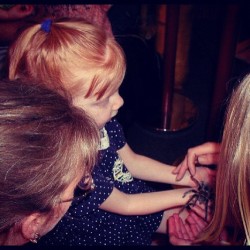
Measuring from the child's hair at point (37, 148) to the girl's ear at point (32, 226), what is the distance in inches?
0.8

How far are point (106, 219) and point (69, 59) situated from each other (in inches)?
17.3

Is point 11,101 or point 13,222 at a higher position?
point 11,101

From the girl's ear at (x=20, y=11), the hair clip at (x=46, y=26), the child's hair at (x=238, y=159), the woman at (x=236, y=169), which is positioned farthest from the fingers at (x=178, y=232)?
the girl's ear at (x=20, y=11)

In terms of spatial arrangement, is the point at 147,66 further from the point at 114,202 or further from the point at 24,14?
the point at 114,202

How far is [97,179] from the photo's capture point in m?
0.95

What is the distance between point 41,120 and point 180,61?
5.61ft

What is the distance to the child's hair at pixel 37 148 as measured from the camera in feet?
2.11

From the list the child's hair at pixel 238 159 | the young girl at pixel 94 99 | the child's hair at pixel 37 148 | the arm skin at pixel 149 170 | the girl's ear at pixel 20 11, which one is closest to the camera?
the child's hair at pixel 37 148

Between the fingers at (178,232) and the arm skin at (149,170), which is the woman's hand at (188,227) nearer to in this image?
the fingers at (178,232)

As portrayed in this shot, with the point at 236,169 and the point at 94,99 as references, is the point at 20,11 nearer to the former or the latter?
the point at 94,99

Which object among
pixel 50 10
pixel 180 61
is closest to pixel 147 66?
pixel 50 10

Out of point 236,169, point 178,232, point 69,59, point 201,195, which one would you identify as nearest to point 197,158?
point 201,195

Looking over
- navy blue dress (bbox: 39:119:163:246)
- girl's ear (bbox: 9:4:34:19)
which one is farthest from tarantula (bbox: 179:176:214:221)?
girl's ear (bbox: 9:4:34:19)

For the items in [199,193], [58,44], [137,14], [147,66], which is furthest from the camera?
[137,14]
